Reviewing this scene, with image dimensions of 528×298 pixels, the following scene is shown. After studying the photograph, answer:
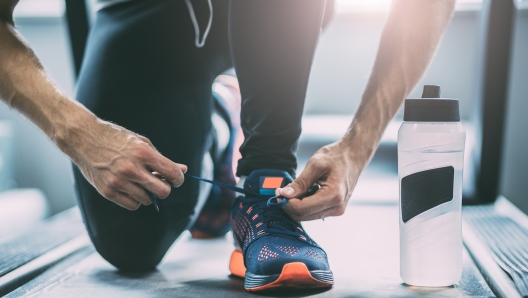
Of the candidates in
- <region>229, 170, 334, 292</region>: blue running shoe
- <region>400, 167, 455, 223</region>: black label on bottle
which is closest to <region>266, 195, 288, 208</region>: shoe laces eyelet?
<region>229, 170, 334, 292</region>: blue running shoe

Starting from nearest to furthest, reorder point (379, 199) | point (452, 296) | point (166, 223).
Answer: point (452, 296)
point (166, 223)
point (379, 199)

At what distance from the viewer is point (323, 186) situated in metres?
0.82

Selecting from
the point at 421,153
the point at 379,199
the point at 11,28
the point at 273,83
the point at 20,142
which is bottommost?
the point at 379,199

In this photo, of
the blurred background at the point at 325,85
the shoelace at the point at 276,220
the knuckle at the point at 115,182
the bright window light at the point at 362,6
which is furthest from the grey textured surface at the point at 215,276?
the bright window light at the point at 362,6

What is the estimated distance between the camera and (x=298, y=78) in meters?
0.95

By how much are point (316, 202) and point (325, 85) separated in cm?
241

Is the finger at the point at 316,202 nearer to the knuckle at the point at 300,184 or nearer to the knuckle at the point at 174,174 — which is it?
the knuckle at the point at 300,184

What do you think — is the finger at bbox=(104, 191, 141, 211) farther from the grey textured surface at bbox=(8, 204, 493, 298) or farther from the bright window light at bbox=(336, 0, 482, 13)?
the bright window light at bbox=(336, 0, 482, 13)

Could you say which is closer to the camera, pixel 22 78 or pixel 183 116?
pixel 22 78

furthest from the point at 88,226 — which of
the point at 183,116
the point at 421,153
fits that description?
the point at 421,153

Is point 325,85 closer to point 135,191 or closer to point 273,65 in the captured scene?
point 273,65

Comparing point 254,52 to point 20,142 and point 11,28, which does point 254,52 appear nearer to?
point 11,28

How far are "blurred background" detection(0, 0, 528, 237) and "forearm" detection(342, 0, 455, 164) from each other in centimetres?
116

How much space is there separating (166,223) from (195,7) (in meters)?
0.49
